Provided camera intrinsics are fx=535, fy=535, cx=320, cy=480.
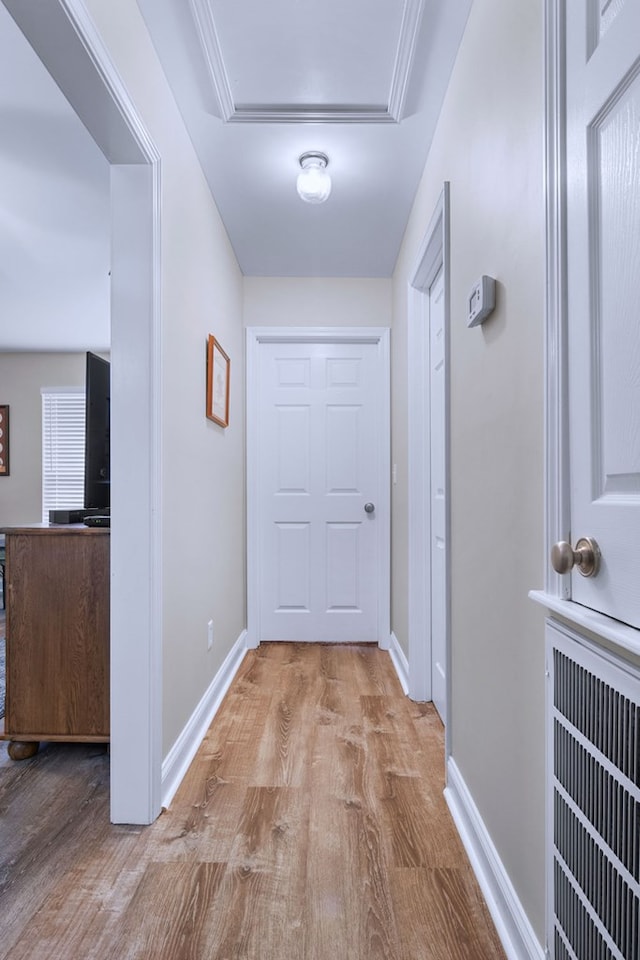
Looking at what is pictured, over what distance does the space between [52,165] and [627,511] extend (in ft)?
8.53

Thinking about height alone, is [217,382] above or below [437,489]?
above

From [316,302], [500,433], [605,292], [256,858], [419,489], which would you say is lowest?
[256,858]

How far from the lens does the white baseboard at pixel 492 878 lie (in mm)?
1060

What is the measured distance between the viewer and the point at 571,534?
0.88 metres

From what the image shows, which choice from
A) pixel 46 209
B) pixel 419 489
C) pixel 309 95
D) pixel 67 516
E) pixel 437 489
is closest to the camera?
pixel 309 95

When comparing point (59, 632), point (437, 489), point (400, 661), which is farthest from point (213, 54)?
point (400, 661)

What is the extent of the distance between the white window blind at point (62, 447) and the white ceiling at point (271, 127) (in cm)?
198

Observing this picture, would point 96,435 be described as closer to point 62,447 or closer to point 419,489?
point 419,489

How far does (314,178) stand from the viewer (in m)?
2.11

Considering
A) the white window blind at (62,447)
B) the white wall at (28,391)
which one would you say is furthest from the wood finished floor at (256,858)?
the white wall at (28,391)

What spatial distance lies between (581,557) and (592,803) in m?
0.33

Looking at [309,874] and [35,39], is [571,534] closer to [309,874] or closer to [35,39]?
[309,874]

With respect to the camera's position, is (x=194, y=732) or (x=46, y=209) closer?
(x=194, y=732)

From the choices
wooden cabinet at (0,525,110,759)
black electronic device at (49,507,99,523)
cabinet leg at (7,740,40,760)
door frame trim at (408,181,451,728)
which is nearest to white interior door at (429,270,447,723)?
door frame trim at (408,181,451,728)
